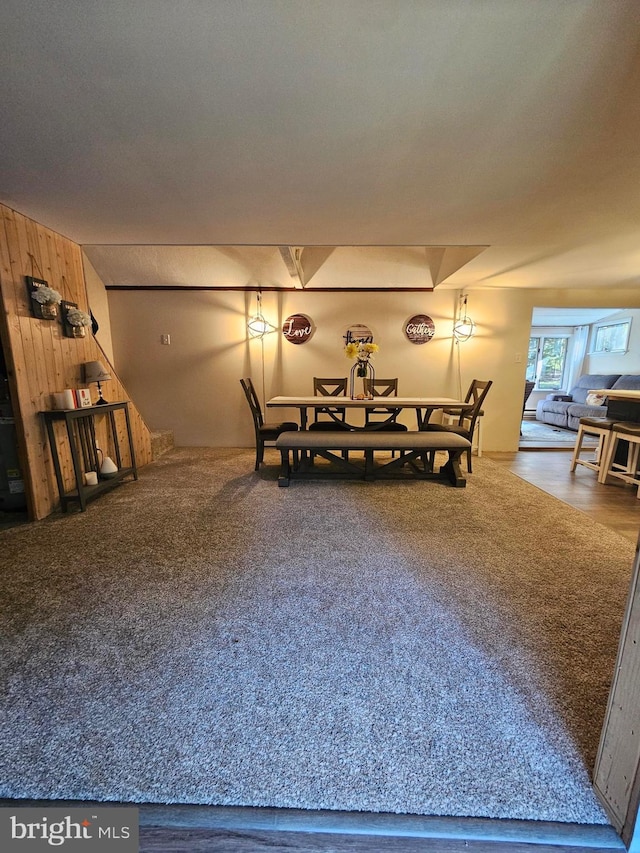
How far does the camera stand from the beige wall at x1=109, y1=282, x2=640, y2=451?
4426 millimetres

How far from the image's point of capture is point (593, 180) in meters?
1.83

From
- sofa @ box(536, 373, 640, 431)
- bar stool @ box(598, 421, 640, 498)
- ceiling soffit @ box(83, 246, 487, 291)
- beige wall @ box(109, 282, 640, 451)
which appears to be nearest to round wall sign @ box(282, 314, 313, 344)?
beige wall @ box(109, 282, 640, 451)

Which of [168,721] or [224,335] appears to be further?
[224,335]

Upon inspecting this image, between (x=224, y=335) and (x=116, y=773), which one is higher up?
(x=224, y=335)

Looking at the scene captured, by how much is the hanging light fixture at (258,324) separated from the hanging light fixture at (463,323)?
2.65m

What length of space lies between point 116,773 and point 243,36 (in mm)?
2235

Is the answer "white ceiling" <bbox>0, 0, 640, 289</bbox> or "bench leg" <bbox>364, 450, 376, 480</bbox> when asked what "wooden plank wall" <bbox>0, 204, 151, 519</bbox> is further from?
"bench leg" <bbox>364, 450, 376, 480</bbox>

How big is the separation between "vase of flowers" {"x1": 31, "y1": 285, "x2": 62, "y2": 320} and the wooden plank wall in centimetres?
5

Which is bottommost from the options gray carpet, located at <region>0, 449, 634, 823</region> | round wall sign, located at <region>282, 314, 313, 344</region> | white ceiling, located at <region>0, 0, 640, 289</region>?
gray carpet, located at <region>0, 449, 634, 823</region>

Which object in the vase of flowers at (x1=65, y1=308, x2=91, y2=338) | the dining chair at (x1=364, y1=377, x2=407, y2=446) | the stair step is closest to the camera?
the vase of flowers at (x1=65, y1=308, x2=91, y2=338)

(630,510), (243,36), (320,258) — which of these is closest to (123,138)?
(243,36)

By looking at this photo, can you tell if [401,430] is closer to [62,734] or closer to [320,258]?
[320,258]

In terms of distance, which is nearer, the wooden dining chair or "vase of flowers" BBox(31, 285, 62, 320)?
"vase of flowers" BBox(31, 285, 62, 320)

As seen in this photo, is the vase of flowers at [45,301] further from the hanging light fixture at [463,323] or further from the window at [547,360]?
the window at [547,360]
